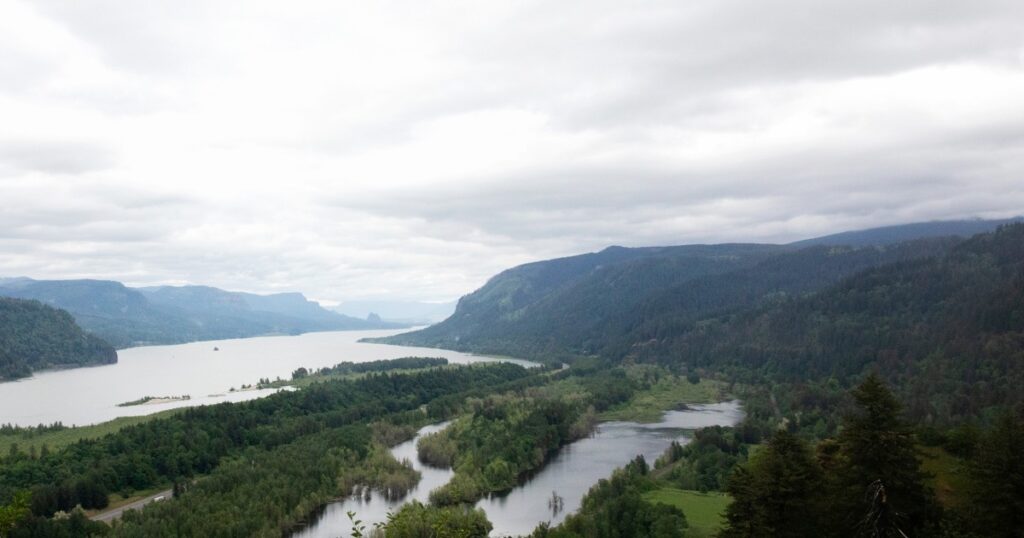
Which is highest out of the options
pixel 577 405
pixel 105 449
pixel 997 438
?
pixel 997 438

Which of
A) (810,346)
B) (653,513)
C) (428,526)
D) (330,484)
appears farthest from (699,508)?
(810,346)

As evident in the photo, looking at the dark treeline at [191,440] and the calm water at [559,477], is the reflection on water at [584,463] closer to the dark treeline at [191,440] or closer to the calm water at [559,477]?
the calm water at [559,477]

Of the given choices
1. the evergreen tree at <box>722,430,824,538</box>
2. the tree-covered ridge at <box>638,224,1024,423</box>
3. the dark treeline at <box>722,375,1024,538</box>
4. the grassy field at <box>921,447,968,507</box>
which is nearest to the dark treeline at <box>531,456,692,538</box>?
the grassy field at <box>921,447,968,507</box>

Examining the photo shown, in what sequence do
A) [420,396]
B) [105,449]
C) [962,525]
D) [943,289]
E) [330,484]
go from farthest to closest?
[943,289] < [420,396] < [105,449] < [330,484] < [962,525]

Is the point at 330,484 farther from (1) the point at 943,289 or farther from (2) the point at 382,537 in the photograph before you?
(1) the point at 943,289

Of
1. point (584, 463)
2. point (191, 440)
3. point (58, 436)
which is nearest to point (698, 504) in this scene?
point (584, 463)

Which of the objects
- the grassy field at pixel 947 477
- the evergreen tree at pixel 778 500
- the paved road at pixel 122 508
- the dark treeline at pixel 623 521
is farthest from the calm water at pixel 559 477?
the grassy field at pixel 947 477
